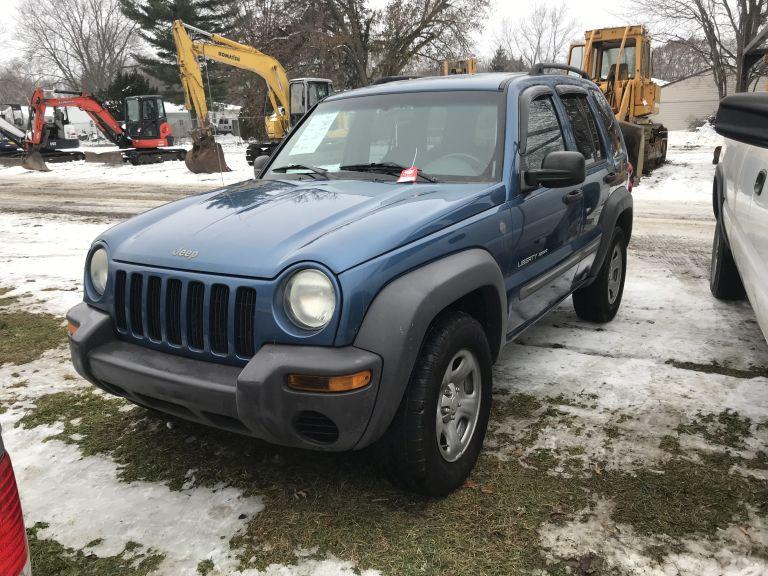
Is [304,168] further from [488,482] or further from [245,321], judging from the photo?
[488,482]

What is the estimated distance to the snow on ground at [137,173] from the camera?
60.5 feet

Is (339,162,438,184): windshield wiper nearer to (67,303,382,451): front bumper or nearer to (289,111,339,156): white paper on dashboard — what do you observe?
(289,111,339,156): white paper on dashboard

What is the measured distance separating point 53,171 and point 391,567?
25430 millimetres

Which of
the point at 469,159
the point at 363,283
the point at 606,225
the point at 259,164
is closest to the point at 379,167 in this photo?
the point at 469,159

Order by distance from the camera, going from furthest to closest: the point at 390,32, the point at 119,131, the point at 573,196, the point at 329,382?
1. the point at 390,32
2. the point at 119,131
3. the point at 573,196
4. the point at 329,382

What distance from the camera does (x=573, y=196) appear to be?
4.02m

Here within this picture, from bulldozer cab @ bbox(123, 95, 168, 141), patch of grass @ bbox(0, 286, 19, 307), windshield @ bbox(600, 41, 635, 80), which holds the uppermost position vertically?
windshield @ bbox(600, 41, 635, 80)

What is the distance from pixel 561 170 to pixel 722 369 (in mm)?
1971

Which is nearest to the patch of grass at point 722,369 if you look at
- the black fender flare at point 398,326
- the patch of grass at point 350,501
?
the patch of grass at point 350,501

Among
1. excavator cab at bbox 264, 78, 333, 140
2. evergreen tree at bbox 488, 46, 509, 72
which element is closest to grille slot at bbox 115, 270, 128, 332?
excavator cab at bbox 264, 78, 333, 140

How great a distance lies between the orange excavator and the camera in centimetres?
2534

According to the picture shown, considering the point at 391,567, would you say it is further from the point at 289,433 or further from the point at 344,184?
the point at 344,184

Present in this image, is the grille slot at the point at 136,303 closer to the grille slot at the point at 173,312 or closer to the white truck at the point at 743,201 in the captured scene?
the grille slot at the point at 173,312

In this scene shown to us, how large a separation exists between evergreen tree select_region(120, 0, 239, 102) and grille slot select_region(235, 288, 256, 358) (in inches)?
1714
